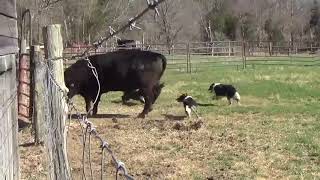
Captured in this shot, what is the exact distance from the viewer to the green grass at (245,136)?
25.9ft

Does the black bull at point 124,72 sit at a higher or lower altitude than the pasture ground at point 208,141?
higher

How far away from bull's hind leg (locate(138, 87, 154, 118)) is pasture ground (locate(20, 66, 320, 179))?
0.68 feet

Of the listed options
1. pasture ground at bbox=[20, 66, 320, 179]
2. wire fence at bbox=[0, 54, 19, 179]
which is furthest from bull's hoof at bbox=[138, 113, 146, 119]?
wire fence at bbox=[0, 54, 19, 179]

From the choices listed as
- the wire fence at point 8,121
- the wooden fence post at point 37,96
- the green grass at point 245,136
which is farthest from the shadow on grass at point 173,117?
the wire fence at point 8,121

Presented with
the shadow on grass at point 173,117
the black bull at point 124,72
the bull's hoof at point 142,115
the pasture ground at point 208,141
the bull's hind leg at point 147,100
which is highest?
the black bull at point 124,72

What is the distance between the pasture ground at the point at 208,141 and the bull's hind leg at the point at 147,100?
0.21m

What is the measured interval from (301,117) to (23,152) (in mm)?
6348

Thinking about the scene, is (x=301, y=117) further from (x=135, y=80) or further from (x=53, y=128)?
(x=53, y=128)

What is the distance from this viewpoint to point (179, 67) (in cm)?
2927

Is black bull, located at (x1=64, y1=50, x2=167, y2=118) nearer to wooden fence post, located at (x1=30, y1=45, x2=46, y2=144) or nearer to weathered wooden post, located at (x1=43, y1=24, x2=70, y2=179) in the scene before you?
wooden fence post, located at (x1=30, y1=45, x2=46, y2=144)

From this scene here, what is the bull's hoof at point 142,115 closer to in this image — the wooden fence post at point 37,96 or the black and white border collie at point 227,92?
the black and white border collie at point 227,92

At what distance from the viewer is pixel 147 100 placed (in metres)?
13.4

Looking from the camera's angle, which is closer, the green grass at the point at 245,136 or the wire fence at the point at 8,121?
the wire fence at the point at 8,121

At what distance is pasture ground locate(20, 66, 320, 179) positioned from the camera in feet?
25.4
